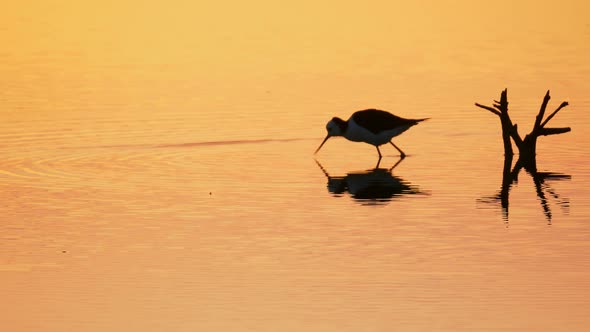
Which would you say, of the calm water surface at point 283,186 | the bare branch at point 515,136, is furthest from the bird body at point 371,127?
the bare branch at point 515,136

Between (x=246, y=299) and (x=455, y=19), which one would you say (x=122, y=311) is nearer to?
(x=246, y=299)

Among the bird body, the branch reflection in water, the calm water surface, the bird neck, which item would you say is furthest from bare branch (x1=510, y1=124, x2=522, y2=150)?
the bird neck

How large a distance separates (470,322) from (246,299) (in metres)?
1.91

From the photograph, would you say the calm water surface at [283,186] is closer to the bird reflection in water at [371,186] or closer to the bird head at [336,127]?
the bird reflection in water at [371,186]

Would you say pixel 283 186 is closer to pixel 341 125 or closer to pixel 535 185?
pixel 535 185

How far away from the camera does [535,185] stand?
1900 centimetres

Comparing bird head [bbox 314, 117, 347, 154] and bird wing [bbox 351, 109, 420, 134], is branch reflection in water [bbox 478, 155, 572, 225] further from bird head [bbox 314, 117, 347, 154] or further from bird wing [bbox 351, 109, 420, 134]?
bird head [bbox 314, 117, 347, 154]

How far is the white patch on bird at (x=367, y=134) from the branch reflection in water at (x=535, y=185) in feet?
5.49

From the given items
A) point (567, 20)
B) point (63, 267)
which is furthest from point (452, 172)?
point (567, 20)

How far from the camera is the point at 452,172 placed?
65.4ft

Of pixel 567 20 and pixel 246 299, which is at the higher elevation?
pixel 246 299

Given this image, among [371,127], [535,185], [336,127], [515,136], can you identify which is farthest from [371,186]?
[336,127]

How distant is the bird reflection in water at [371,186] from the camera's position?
59.9 ft

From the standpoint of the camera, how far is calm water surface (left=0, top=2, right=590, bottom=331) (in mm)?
12828
